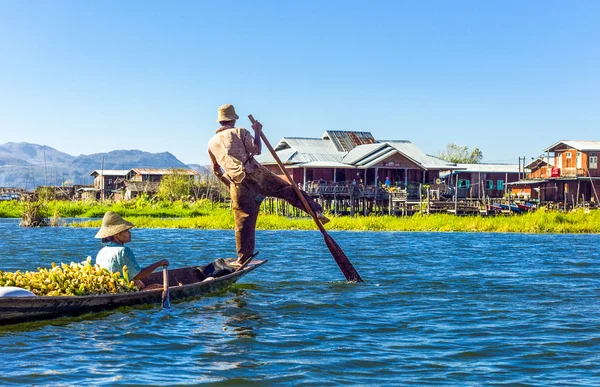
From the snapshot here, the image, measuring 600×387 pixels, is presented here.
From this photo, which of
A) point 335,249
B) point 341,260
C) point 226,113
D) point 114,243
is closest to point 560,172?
point 341,260

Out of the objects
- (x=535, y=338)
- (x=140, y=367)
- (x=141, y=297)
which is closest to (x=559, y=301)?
(x=535, y=338)

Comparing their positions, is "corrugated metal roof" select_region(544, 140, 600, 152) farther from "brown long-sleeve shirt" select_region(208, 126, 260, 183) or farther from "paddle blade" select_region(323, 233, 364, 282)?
"brown long-sleeve shirt" select_region(208, 126, 260, 183)

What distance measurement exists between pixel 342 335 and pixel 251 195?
416 centimetres

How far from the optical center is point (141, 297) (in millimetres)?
11258

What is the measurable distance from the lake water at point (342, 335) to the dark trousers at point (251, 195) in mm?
A: 1015

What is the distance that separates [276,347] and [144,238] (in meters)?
22.3

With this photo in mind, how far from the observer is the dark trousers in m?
13.5

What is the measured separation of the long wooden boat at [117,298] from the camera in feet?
32.0

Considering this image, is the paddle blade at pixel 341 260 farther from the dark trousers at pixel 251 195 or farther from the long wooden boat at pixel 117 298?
the long wooden boat at pixel 117 298

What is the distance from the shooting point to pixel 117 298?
1080cm

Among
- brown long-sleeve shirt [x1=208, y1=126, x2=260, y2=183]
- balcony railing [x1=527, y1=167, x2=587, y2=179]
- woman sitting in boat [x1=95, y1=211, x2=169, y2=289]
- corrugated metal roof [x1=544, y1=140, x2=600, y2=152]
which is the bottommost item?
woman sitting in boat [x1=95, y1=211, x2=169, y2=289]

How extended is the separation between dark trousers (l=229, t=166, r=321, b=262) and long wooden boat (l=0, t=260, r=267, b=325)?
52 cm

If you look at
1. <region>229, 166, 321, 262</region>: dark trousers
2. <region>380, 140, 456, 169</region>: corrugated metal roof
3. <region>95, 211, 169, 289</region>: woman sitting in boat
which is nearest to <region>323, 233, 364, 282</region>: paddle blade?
<region>229, 166, 321, 262</region>: dark trousers

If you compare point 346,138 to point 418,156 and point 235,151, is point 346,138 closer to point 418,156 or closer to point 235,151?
point 418,156
